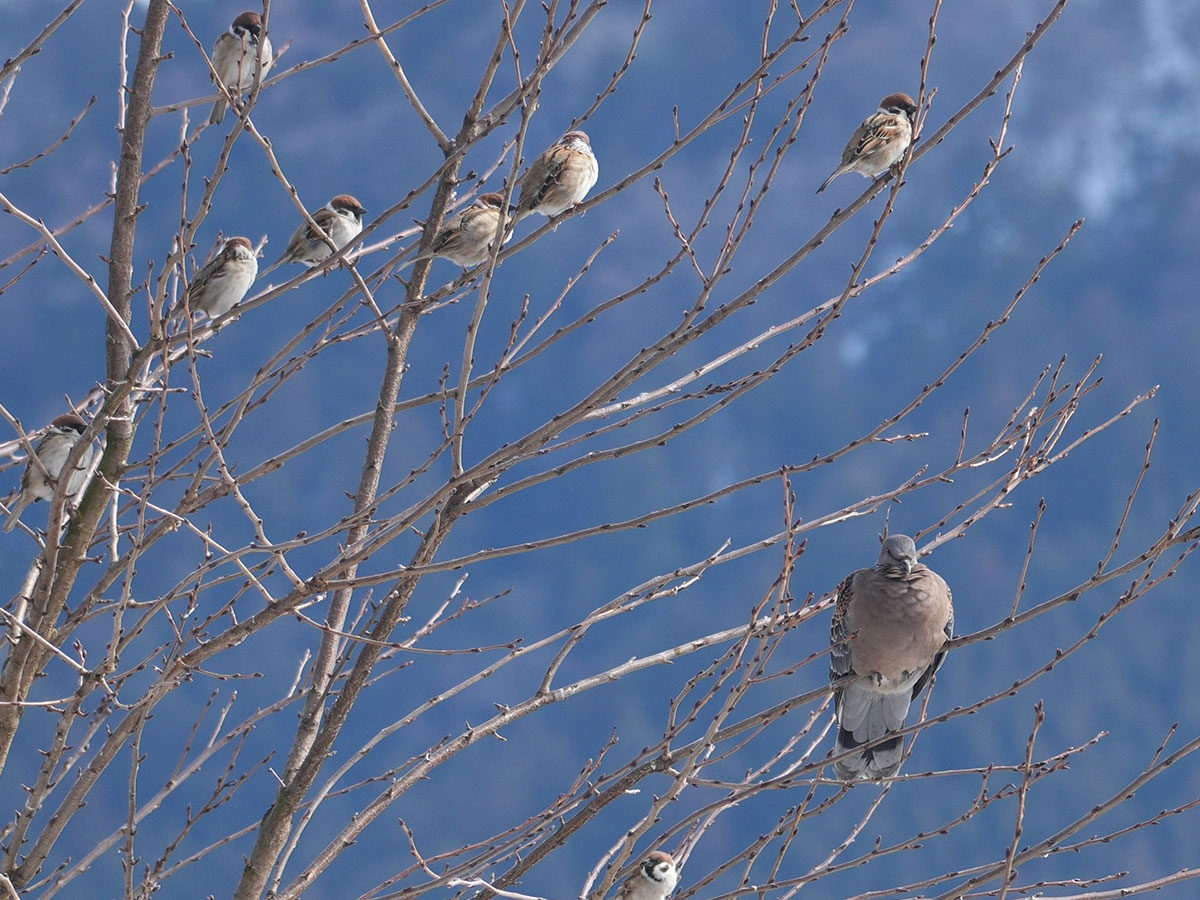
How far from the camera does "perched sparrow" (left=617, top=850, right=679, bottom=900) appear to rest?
15.5 ft

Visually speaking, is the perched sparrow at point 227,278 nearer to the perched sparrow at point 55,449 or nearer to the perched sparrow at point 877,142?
the perched sparrow at point 55,449

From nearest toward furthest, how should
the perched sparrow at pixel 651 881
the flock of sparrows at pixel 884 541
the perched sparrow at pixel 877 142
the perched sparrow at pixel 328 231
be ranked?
the flock of sparrows at pixel 884 541 < the perched sparrow at pixel 651 881 < the perched sparrow at pixel 877 142 < the perched sparrow at pixel 328 231

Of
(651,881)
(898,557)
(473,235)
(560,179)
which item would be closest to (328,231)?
(473,235)

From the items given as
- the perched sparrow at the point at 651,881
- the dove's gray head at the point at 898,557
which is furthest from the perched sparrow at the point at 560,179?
the perched sparrow at the point at 651,881

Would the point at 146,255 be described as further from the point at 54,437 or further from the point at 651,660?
the point at 651,660

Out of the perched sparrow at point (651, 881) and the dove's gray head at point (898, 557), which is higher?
the dove's gray head at point (898, 557)

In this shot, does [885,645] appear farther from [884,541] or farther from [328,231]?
[328,231]

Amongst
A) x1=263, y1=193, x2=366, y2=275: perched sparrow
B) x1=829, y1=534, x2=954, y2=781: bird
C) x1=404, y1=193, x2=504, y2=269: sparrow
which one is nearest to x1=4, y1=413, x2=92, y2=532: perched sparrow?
x1=263, y1=193, x2=366, y2=275: perched sparrow

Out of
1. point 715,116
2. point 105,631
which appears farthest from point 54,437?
point 105,631

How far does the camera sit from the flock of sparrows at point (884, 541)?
3.76 m

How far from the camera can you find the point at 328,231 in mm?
5922

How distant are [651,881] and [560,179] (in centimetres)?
264

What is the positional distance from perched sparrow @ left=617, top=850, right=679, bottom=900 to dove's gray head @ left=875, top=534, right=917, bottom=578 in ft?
4.85

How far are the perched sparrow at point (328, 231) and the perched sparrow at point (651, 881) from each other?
270 centimetres
